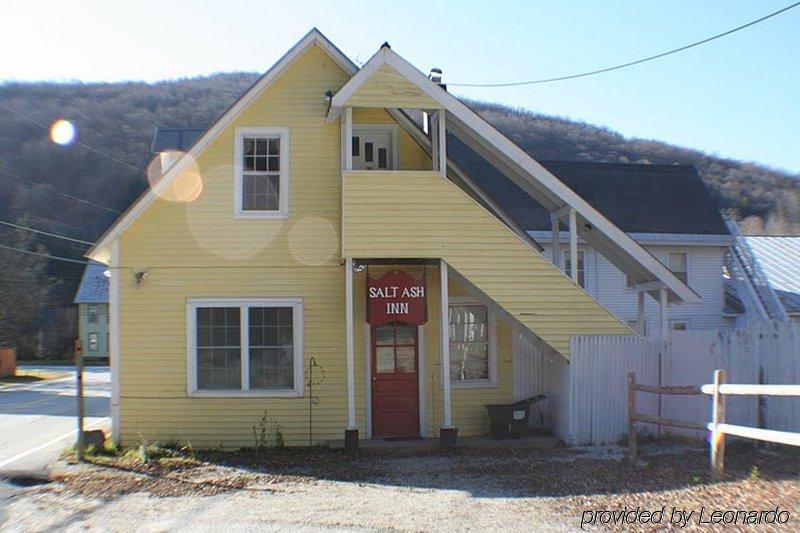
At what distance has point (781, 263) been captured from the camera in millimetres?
27344

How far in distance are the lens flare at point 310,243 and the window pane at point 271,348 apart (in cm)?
96

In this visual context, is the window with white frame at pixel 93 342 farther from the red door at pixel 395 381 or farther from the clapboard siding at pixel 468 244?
the clapboard siding at pixel 468 244

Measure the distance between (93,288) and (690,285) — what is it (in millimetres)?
45571

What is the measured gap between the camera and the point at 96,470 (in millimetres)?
11367

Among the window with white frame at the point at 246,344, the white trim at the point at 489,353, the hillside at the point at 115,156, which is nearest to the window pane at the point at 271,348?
the window with white frame at the point at 246,344

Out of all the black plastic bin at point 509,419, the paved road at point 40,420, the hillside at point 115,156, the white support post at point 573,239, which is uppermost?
the hillside at point 115,156

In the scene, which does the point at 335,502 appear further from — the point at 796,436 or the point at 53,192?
the point at 53,192

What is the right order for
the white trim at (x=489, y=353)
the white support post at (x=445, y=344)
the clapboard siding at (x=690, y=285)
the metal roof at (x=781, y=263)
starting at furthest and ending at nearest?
the clapboard siding at (x=690, y=285)
the metal roof at (x=781, y=263)
the white trim at (x=489, y=353)
the white support post at (x=445, y=344)

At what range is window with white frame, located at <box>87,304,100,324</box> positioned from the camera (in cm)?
5600

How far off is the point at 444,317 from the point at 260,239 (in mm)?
3517

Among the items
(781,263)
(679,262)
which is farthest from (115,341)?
(781,263)

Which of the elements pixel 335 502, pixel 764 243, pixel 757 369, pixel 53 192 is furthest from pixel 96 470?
pixel 53 192

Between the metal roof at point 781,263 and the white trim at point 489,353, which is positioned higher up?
the metal roof at point 781,263

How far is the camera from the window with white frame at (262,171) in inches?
525
